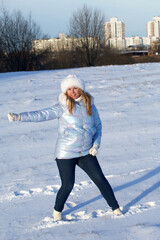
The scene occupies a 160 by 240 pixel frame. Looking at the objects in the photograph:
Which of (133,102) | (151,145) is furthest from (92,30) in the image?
(151,145)

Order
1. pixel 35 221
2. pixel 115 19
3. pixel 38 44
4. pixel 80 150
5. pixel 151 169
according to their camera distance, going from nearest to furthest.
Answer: pixel 80 150 < pixel 35 221 < pixel 151 169 < pixel 38 44 < pixel 115 19

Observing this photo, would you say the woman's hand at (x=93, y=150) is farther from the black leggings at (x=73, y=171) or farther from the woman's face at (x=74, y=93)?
the woman's face at (x=74, y=93)

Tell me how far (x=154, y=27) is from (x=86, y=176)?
161912 mm

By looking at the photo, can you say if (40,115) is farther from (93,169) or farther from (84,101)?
(93,169)

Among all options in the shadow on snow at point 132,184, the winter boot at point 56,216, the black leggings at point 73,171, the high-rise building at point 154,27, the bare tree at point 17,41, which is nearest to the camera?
the black leggings at point 73,171

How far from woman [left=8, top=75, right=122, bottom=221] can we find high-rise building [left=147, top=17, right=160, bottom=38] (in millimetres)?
154182

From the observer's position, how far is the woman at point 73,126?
341 cm

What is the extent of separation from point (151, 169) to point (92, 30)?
32.6m

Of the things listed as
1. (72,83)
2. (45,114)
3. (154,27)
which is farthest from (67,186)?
(154,27)

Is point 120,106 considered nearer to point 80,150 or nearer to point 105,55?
point 80,150

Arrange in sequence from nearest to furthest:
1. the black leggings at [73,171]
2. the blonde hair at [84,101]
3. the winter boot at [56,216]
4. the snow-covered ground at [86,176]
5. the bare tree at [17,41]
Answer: the blonde hair at [84,101], the black leggings at [73,171], the snow-covered ground at [86,176], the winter boot at [56,216], the bare tree at [17,41]

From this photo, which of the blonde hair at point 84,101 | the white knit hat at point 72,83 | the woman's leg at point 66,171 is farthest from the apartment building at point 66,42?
the woman's leg at point 66,171

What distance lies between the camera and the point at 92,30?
36.3 m

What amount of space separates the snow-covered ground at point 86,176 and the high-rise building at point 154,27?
148 m
